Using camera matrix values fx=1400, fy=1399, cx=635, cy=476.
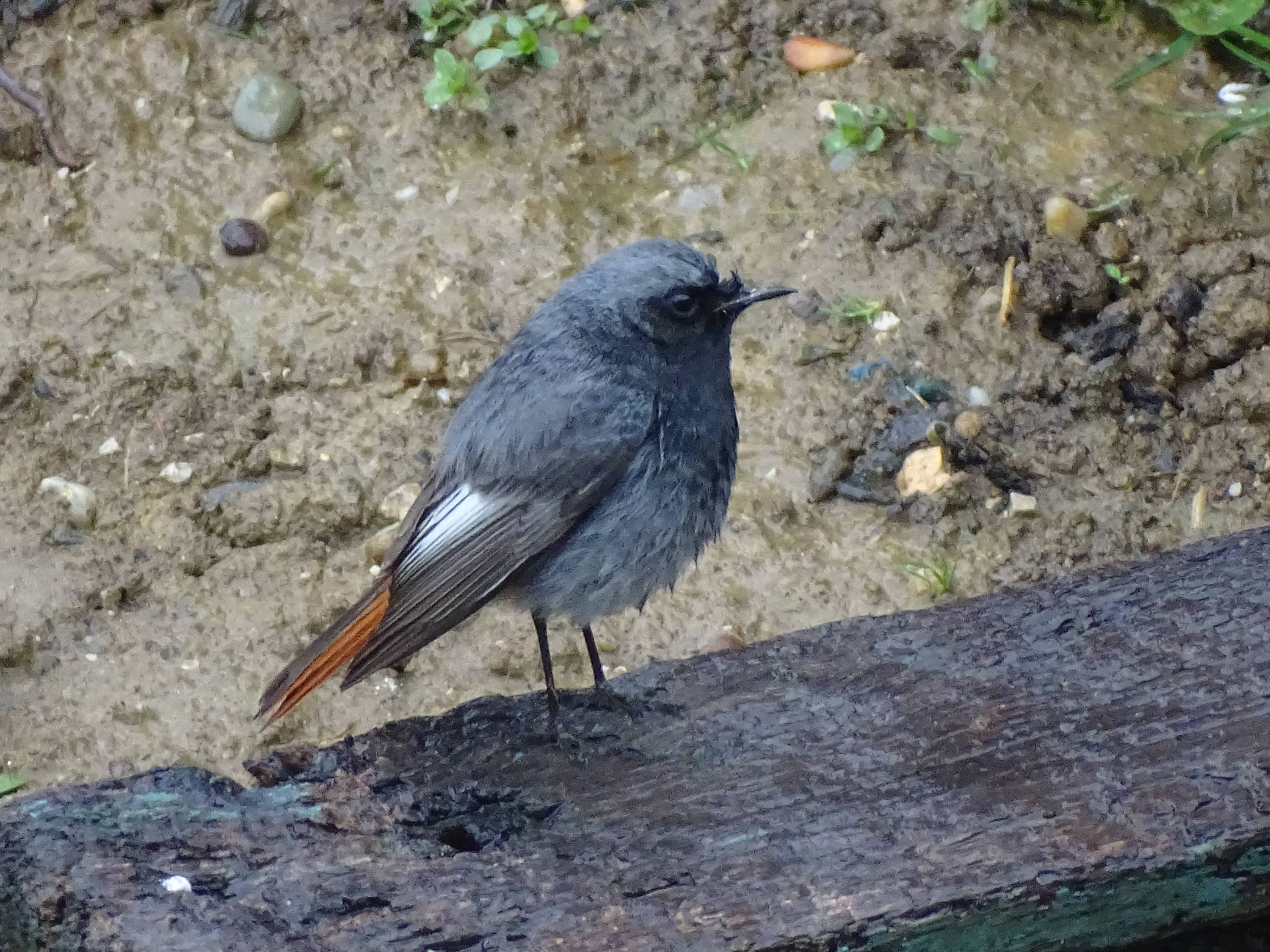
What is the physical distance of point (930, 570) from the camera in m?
4.45

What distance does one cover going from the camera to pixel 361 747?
3.13 metres

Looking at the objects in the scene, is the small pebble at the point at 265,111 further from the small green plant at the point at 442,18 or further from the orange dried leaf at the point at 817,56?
the orange dried leaf at the point at 817,56

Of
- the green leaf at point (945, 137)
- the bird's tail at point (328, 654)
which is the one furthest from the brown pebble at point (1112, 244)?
the bird's tail at point (328, 654)

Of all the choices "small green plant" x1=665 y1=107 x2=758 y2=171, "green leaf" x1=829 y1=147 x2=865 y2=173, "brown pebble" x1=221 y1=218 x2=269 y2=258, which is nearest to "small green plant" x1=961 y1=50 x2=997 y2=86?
"green leaf" x1=829 y1=147 x2=865 y2=173

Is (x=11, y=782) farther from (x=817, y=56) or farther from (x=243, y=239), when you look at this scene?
(x=817, y=56)

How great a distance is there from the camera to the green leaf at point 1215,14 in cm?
547

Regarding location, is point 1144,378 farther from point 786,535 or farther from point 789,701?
point 789,701

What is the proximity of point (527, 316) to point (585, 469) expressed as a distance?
6.72ft

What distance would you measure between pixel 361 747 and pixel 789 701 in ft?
3.21

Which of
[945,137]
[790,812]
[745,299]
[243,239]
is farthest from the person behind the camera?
[945,137]

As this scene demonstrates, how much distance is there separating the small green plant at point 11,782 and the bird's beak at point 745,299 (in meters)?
2.45

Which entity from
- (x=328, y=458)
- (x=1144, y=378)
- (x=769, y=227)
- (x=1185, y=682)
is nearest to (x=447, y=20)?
(x=769, y=227)

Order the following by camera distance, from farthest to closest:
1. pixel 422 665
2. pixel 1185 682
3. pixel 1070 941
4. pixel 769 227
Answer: pixel 769 227 → pixel 422 665 → pixel 1185 682 → pixel 1070 941

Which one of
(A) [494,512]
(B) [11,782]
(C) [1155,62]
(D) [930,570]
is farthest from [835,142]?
(B) [11,782]
